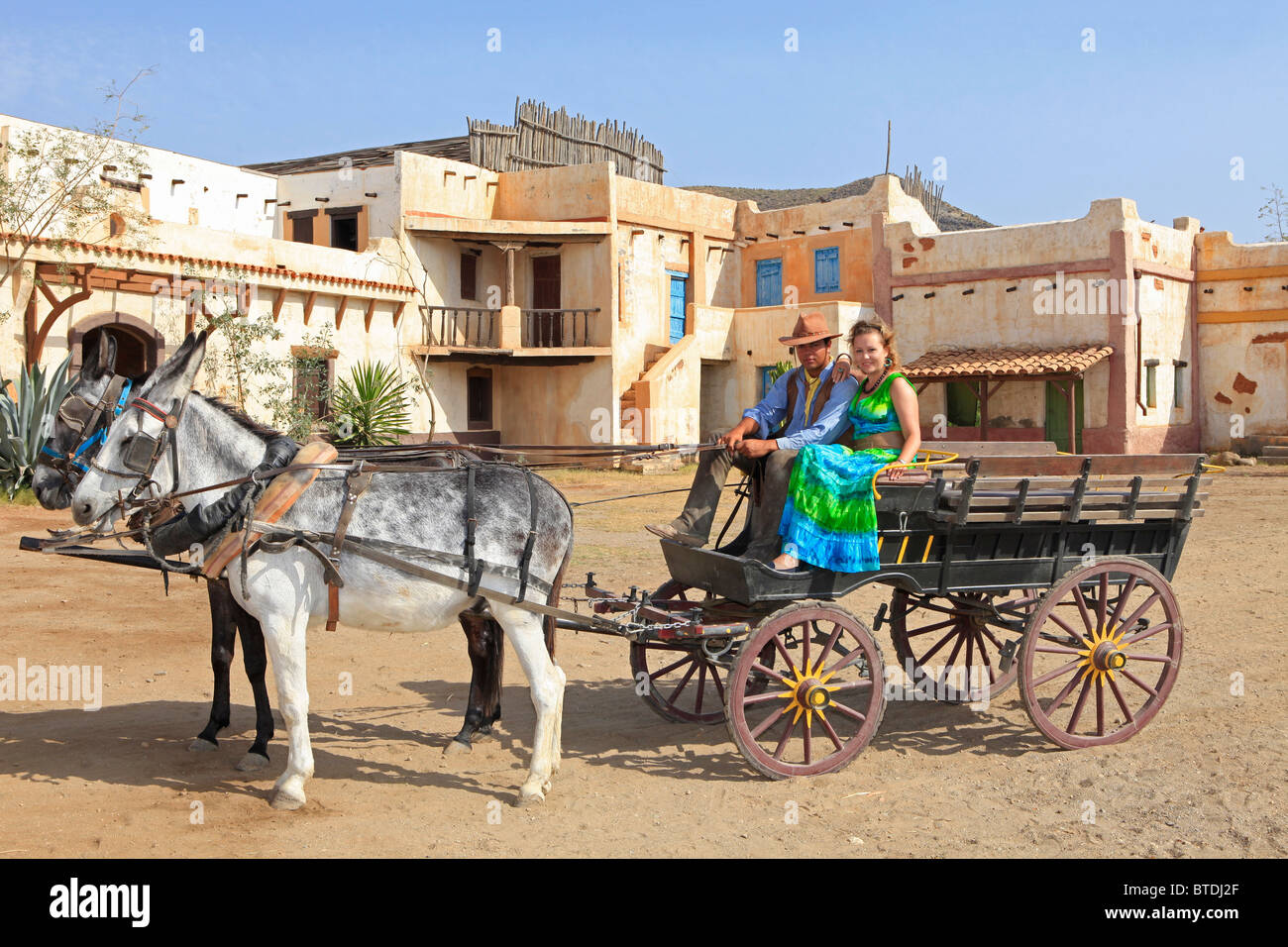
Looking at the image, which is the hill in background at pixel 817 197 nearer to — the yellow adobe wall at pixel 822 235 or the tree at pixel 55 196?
the yellow adobe wall at pixel 822 235

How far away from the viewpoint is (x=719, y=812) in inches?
201

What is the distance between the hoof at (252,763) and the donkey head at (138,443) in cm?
145

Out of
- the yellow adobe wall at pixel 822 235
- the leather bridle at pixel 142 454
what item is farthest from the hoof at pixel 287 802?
the yellow adobe wall at pixel 822 235

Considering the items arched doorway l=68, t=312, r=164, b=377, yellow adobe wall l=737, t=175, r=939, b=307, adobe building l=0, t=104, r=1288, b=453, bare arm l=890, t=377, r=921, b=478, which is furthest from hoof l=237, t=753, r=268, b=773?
yellow adobe wall l=737, t=175, r=939, b=307

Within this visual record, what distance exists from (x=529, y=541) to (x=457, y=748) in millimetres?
1417

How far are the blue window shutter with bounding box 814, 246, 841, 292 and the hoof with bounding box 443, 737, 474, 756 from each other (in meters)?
24.1

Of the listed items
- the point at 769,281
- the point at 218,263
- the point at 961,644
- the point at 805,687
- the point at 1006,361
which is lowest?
the point at 961,644

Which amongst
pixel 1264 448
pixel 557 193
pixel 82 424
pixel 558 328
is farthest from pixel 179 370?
pixel 1264 448

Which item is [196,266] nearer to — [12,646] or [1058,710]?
[12,646]

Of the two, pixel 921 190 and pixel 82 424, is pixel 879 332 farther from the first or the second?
pixel 921 190

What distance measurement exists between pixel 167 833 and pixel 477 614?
1735 millimetres

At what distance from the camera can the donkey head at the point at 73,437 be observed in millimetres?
→ 5254

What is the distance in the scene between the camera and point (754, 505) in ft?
21.1
